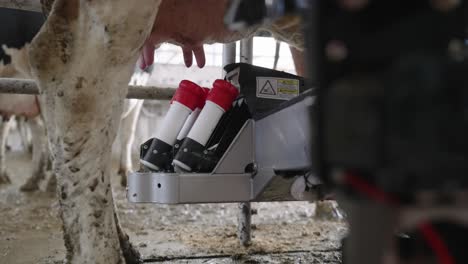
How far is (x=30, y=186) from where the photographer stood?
3598 mm

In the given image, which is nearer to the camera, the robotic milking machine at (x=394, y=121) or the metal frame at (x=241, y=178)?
the robotic milking machine at (x=394, y=121)

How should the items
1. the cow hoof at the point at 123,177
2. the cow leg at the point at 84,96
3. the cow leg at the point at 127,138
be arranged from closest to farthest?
the cow leg at the point at 84,96
the cow hoof at the point at 123,177
the cow leg at the point at 127,138

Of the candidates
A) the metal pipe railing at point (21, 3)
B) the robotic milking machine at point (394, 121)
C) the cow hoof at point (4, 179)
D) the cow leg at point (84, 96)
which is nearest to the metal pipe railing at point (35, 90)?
the metal pipe railing at point (21, 3)

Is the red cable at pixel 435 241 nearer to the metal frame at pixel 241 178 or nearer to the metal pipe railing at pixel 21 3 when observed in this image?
the metal frame at pixel 241 178

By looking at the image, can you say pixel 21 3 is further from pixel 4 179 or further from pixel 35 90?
pixel 4 179

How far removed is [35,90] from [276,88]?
2.98 feet

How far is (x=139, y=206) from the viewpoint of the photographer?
9.17ft

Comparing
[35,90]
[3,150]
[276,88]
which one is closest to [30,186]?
[3,150]

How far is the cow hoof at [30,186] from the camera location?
3570mm

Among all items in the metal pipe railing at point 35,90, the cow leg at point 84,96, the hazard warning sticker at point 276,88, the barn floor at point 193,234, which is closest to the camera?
the cow leg at point 84,96

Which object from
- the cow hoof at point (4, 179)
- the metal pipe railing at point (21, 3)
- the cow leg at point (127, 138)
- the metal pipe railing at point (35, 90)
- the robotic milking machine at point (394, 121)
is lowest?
the cow hoof at point (4, 179)

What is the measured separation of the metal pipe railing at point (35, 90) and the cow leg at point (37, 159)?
1945mm

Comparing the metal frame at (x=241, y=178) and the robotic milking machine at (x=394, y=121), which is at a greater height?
the robotic milking machine at (x=394, y=121)

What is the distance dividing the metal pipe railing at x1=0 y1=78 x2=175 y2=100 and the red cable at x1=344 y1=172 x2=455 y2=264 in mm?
1516
